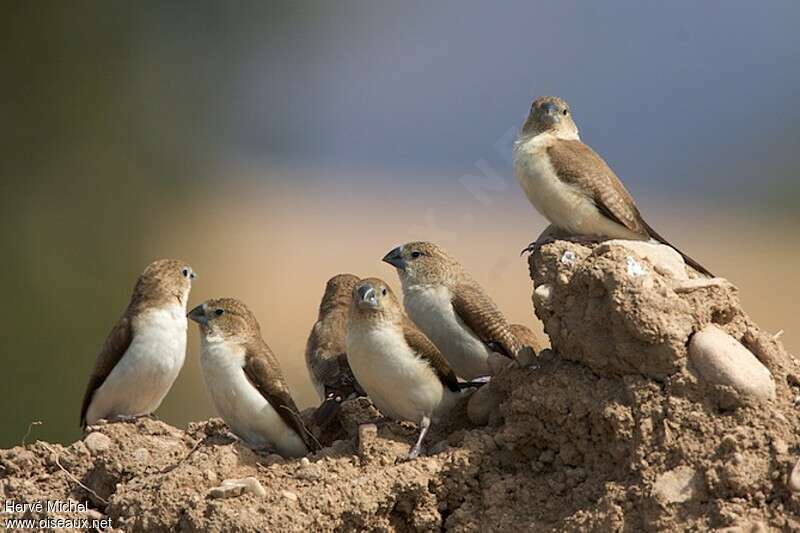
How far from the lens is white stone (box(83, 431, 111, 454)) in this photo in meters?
9.13

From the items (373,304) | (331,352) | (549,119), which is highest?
(549,119)

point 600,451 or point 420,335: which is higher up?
point 420,335

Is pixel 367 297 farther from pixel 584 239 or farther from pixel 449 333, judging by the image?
pixel 584 239

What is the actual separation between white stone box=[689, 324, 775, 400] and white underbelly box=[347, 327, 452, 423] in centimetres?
183

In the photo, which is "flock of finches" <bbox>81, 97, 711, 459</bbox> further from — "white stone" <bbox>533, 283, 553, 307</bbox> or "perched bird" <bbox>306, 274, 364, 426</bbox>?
"white stone" <bbox>533, 283, 553, 307</bbox>

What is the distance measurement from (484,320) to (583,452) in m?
1.92

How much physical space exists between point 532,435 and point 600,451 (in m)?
0.47

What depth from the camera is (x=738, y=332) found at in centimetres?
798

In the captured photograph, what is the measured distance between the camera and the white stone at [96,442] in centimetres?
913

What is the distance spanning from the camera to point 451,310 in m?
9.59

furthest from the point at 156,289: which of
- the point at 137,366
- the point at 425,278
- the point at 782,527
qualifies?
the point at 782,527

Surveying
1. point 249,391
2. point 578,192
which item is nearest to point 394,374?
point 249,391

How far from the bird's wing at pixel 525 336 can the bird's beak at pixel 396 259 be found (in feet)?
3.44

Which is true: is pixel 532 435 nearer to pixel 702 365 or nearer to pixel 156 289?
pixel 702 365
